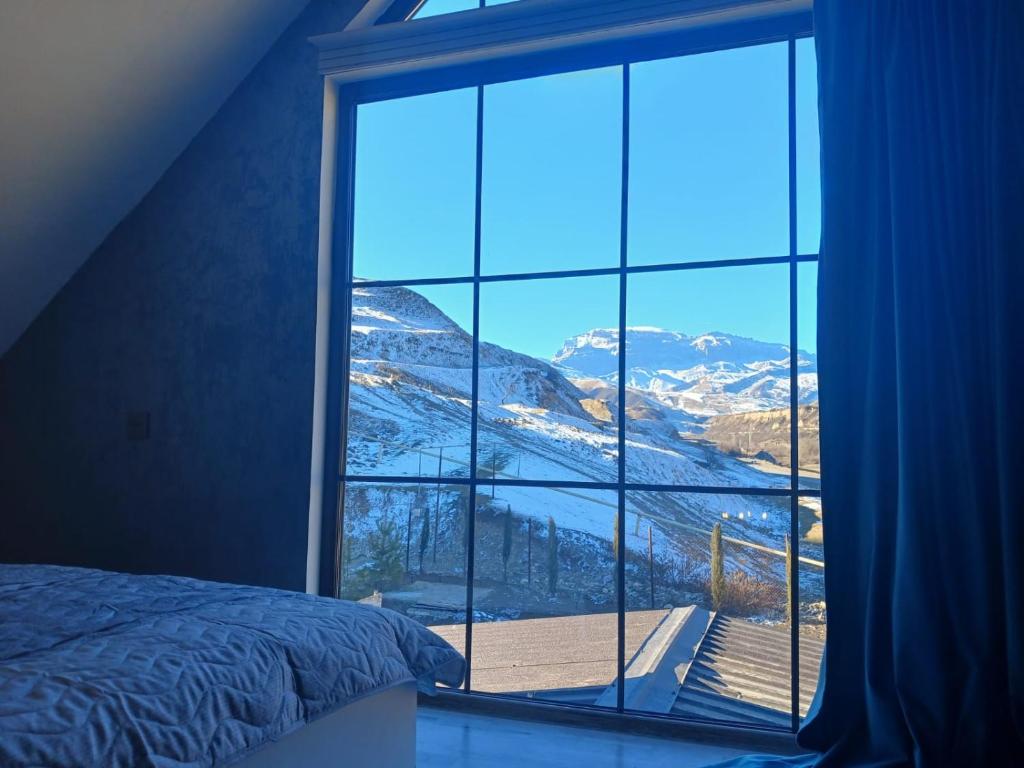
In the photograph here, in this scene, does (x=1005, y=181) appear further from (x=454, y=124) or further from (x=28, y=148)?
(x=28, y=148)

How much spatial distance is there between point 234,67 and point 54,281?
50.0 inches

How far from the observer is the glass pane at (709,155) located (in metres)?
2.79

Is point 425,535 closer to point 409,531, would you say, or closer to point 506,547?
point 409,531

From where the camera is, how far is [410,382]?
10.6 ft

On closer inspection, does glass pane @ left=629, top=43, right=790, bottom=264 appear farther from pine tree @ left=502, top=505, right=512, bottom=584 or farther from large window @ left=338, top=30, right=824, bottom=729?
pine tree @ left=502, top=505, right=512, bottom=584

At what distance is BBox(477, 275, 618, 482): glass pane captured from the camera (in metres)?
2.92

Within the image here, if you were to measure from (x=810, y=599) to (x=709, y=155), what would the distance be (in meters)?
1.62

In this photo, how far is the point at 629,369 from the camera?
2.87 metres

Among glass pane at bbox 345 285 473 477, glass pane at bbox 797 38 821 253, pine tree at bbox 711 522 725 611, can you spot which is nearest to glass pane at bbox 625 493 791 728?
pine tree at bbox 711 522 725 611

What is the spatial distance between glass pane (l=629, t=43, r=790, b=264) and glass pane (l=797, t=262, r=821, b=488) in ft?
0.57

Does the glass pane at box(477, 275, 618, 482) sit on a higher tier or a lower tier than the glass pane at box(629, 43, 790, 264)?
lower

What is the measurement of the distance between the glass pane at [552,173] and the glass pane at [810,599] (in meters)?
1.15

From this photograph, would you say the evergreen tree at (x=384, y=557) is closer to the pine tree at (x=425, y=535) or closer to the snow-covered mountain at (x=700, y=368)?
the pine tree at (x=425, y=535)

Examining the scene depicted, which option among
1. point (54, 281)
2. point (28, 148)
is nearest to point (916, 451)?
point (28, 148)
